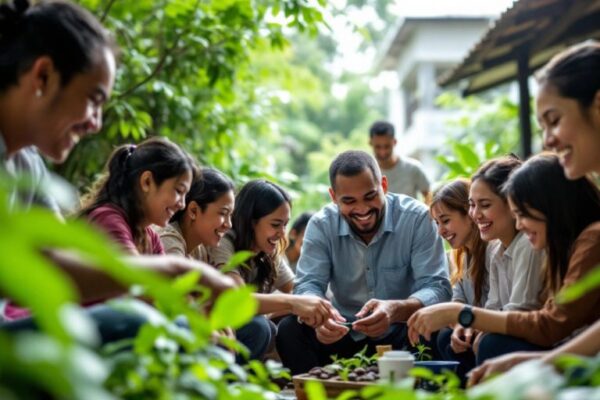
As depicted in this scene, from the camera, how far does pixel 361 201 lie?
419cm

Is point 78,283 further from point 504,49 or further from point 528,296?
point 504,49

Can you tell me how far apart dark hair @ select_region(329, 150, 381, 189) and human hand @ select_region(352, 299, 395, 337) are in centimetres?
68

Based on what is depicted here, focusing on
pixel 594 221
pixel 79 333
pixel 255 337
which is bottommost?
pixel 255 337

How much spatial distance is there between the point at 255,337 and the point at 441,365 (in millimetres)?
1202

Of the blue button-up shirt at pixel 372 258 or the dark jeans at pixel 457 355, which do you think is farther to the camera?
the blue button-up shirt at pixel 372 258

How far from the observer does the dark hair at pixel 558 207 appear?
2705mm

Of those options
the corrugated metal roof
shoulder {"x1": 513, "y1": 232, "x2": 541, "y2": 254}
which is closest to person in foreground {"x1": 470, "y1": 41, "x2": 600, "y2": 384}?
shoulder {"x1": 513, "y1": 232, "x2": 541, "y2": 254}

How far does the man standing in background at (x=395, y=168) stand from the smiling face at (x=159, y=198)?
3.45 meters

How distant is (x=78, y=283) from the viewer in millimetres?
1581

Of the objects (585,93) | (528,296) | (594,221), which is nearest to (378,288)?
(528,296)

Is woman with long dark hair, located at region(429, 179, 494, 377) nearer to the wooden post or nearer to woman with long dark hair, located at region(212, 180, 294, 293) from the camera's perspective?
woman with long dark hair, located at region(212, 180, 294, 293)

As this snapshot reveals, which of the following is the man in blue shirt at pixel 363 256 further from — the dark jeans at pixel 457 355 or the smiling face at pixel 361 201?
the dark jeans at pixel 457 355

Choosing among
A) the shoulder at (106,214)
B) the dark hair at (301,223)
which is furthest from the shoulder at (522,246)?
the dark hair at (301,223)

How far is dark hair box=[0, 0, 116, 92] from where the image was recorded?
1832mm
